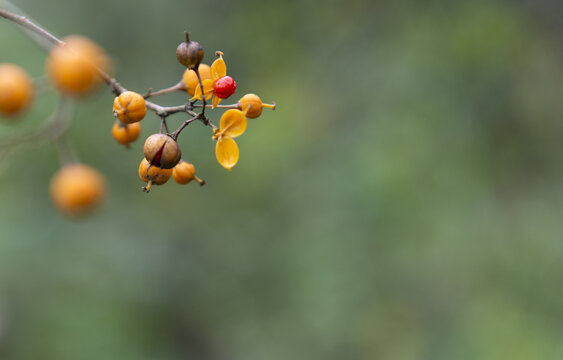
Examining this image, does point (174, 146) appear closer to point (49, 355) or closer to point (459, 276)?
point (49, 355)

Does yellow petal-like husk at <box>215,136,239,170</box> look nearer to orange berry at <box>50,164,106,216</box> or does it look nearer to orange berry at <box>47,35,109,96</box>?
orange berry at <box>50,164,106,216</box>

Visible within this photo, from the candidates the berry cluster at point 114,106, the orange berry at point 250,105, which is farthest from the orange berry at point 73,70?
the orange berry at point 250,105

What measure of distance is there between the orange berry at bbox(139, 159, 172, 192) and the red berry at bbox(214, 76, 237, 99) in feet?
0.76

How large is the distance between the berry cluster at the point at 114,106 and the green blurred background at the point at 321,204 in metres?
2.53

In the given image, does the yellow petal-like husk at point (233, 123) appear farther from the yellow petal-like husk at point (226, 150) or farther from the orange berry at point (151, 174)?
the orange berry at point (151, 174)

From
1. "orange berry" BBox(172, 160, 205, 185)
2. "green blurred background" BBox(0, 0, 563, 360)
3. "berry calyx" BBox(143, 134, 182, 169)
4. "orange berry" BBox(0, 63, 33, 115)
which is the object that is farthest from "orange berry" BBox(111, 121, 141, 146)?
"green blurred background" BBox(0, 0, 563, 360)

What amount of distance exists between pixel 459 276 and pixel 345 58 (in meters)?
2.11

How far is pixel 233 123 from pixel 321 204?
9.83ft

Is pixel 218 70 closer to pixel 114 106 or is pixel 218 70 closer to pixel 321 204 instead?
pixel 114 106

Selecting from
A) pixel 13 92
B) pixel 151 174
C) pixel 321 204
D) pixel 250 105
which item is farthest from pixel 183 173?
pixel 321 204

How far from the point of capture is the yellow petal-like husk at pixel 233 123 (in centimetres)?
131

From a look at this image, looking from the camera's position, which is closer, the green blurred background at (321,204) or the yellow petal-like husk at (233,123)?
the yellow petal-like husk at (233,123)

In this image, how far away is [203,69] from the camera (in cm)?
145

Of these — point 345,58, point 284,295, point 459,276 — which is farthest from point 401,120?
point 284,295
